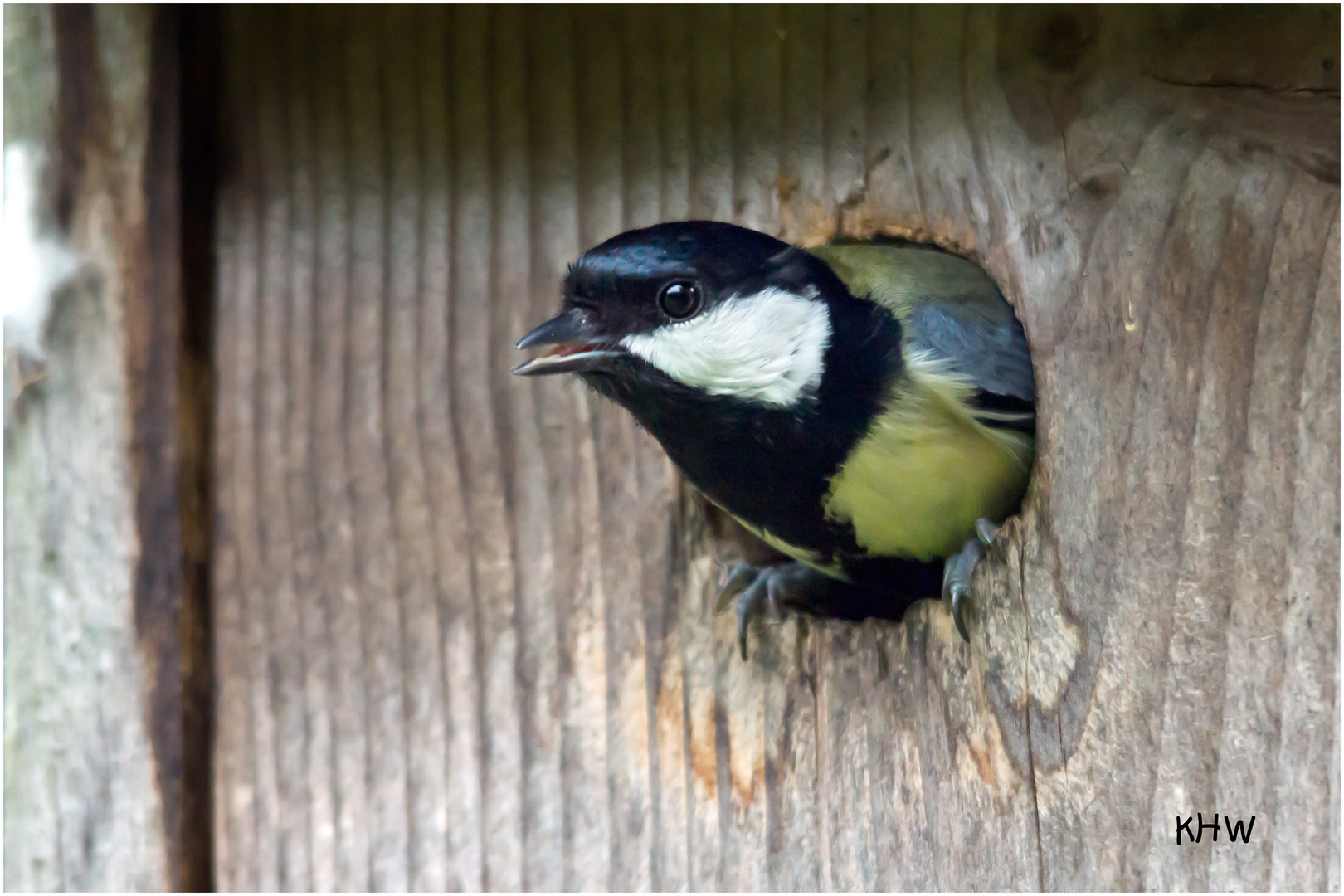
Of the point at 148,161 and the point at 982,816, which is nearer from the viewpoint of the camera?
the point at 982,816

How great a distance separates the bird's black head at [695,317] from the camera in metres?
1.04

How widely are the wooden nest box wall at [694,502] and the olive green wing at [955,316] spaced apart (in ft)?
0.30

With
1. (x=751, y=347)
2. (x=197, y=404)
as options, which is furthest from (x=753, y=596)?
(x=197, y=404)

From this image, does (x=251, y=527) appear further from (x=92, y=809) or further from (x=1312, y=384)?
(x=1312, y=384)

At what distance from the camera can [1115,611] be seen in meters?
0.88

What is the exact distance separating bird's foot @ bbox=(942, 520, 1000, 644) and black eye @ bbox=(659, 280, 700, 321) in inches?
13.0

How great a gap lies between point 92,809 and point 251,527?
33 centimetres

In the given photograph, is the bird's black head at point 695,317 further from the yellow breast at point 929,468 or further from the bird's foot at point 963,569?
the bird's foot at point 963,569

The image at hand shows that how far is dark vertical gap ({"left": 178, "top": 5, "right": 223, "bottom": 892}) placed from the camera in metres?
1.25

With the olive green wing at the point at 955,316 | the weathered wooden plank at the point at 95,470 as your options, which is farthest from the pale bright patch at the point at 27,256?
the olive green wing at the point at 955,316

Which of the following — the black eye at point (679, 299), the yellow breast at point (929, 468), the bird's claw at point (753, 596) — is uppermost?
the black eye at point (679, 299)

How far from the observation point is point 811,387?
115 centimetres

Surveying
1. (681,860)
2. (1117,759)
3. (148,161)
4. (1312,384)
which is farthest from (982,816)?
(148,161)

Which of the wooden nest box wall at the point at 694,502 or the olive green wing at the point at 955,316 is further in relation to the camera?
the olive green wing at the point at 955,316
